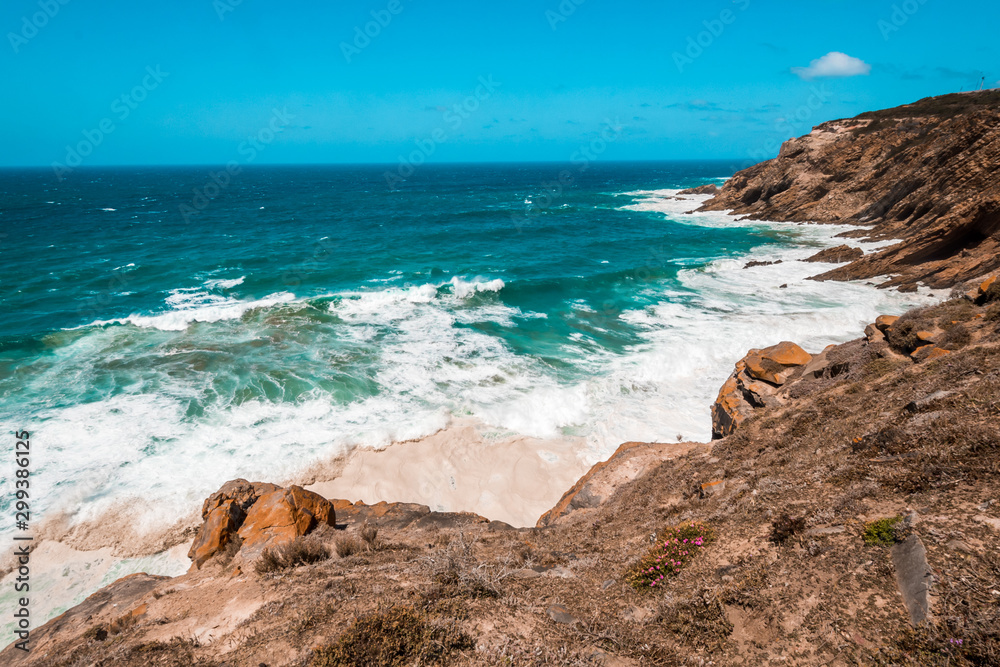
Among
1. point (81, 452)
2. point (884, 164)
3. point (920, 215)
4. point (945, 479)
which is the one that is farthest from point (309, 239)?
point (884, 164)

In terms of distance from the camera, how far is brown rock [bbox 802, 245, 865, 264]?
32188mm

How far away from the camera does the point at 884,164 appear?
44906 millimetres

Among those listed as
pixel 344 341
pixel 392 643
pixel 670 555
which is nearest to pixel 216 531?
pixel 392 643

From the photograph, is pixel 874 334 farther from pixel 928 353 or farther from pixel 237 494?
pixel 237 494

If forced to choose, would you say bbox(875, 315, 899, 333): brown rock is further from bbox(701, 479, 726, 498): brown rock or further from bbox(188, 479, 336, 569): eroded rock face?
bbox(188, 479, 336, 569): eroded rock face

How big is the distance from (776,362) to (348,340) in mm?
17686

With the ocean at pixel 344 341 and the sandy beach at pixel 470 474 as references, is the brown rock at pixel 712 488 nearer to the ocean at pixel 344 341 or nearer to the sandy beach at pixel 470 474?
the sandy beach at pixel 470 474

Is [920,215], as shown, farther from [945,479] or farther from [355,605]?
[355,605]

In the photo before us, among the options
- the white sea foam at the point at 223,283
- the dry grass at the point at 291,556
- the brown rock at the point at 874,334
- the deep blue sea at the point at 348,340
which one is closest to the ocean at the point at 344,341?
the deep blue sea at the point at 348,340

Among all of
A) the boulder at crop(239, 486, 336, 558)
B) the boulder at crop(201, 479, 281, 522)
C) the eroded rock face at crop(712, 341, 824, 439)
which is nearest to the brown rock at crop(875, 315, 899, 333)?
the eroded rock face at crop(712, 341, 824, 439)

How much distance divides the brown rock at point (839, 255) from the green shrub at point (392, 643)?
122 ft

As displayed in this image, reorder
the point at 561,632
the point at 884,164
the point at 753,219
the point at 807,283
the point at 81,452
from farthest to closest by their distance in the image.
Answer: the point at 753,219 → the point at 884,164 → the point at 807,283 → the point at 81,452 → the point at 561,632

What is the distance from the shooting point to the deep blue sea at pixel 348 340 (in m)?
14.4

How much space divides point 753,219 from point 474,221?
33.2 m
